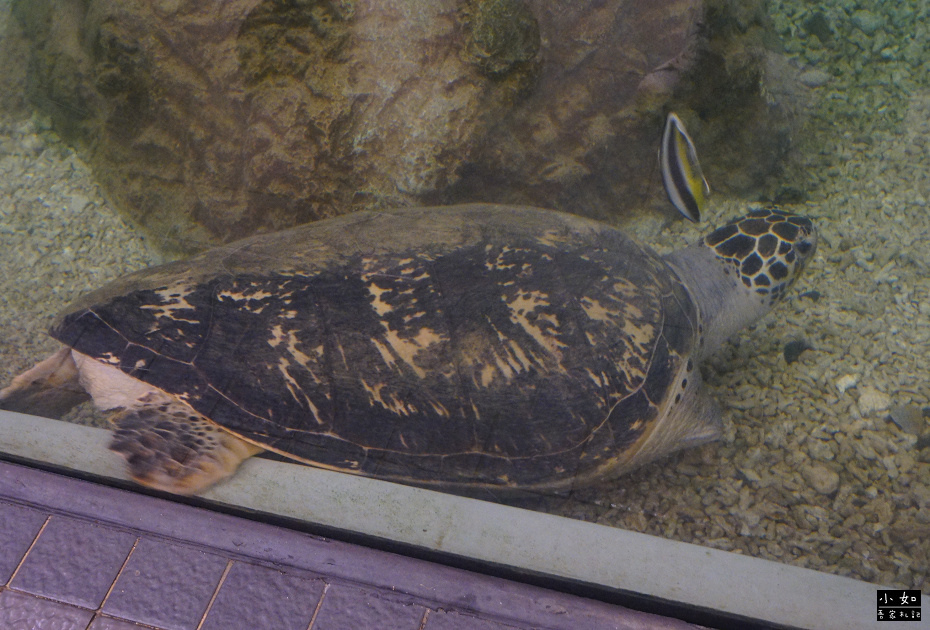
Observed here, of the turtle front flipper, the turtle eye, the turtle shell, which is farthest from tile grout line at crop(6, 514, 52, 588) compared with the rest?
the turtle eye

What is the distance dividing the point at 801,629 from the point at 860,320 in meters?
1.32

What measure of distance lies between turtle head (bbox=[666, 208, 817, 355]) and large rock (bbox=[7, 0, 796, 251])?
0.38 meters

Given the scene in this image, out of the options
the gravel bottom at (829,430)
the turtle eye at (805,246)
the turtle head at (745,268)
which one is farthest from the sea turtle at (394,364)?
the turtle eye at (805,246)

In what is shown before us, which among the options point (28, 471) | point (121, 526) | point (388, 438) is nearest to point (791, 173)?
point (388, 438)

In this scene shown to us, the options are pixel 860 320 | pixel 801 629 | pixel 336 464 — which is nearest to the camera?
pixel 801 629

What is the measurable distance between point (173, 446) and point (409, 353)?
617 mm

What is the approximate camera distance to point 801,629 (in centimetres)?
89

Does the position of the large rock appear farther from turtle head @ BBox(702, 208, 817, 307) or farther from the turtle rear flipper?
the turtle rear flipper

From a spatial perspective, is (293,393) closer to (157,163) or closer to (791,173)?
(157,163)

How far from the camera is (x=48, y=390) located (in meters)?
1.43

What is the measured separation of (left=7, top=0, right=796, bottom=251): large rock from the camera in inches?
69.2

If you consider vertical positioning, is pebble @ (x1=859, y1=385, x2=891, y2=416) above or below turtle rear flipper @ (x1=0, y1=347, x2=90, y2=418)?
below

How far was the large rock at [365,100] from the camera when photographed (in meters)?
1.76

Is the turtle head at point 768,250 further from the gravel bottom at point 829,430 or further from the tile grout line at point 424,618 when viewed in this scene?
the tile grout line at point 424,618
